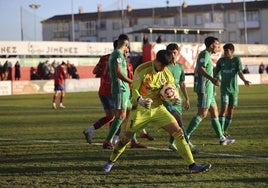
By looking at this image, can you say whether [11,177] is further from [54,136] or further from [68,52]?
[68,52]

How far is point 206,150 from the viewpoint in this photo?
11133mm

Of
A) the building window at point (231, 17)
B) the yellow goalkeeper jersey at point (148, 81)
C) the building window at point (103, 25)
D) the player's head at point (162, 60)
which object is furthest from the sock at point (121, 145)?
the building window at point (103, 25)

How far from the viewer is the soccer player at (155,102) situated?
333 inches

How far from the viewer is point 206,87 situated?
465 inches

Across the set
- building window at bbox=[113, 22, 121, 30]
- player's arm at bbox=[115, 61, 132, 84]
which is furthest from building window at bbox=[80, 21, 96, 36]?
player's arm at bbox=[115, 61, 132, 84]

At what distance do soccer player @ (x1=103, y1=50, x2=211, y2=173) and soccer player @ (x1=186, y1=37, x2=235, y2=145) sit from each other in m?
3.00

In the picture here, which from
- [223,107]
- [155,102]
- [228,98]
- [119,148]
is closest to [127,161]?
[119,148]

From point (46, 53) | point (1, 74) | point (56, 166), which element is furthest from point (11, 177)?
point (46, 53)

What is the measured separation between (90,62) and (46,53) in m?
3.83

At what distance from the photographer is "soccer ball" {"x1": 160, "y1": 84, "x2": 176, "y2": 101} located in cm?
848

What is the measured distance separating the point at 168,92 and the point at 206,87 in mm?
3466

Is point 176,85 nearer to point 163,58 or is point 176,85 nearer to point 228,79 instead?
point 228,79

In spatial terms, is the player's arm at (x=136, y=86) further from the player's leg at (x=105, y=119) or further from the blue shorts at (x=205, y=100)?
the player's leg at (x=105, y=119)

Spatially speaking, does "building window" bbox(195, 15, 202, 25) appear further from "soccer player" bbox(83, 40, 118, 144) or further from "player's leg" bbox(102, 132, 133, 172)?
"player's leg" bbox(102, 132, 133, 172)
